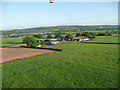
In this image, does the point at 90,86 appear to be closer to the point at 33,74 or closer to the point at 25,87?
the point at 25,87

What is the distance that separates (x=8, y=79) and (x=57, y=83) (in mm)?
6240

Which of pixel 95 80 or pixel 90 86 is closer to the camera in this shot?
pixel 90 86

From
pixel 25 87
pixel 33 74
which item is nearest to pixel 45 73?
pixel 33 74

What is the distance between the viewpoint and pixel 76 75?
48.8 feet

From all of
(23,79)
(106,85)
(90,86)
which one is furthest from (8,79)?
(106,85)

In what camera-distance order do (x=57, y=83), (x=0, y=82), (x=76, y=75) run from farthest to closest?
(x=76, y=75)
(x=0, y=82)
(x=57, y=83)

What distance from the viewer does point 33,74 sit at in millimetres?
15859

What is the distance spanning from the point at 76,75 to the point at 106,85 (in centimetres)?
392

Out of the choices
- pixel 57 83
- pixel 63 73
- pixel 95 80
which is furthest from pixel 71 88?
pixel 63 73

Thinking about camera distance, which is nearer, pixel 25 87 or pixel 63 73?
pixel 25 87

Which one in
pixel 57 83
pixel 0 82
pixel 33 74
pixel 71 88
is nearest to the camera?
pixel 71 88

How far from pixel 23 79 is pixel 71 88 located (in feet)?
20.3

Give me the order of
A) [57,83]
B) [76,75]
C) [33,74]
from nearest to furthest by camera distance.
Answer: [57,83] → [76,75] → [33,74]

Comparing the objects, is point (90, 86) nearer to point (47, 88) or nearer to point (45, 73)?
point (47, 88)
